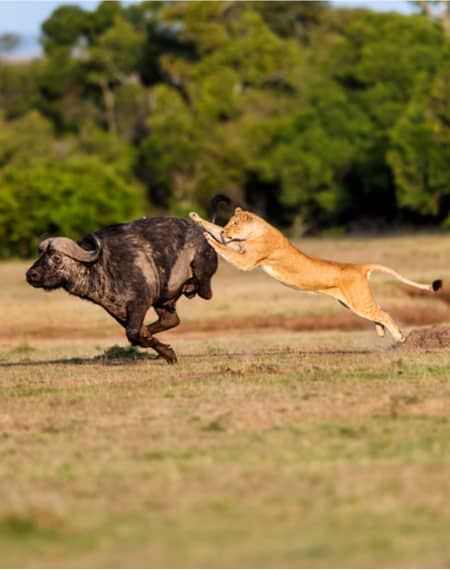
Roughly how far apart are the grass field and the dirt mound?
36 centimetres

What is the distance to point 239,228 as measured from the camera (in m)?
15.1

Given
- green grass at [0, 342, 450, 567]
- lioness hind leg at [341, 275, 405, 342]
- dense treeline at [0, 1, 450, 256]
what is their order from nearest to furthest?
green grass at [0, 342, 450, 567]
lioness hind leg at [341, 275, 405, 342]
dense treeline at [0, 1, 450, 256]

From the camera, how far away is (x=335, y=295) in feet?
50.4

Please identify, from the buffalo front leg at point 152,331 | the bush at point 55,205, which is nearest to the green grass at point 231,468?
the buffalo front leg at point 152,331

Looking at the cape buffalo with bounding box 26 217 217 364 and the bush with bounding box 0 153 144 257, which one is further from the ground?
the bush with bounding box 0 153 144 257

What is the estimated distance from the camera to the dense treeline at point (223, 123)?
50775 millimetres

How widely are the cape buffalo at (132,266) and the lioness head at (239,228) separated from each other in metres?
0.83

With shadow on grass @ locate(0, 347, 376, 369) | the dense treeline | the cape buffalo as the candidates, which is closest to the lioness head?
the cape buffalo

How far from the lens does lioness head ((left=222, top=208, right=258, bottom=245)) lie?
49.4 feet

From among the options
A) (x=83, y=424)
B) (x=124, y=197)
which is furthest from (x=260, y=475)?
(x=124, y=197)

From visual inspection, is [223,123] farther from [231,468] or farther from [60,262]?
[231,468]

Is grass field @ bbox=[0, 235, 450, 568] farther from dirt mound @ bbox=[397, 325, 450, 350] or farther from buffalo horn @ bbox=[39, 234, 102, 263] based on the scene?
buffalo horn @ bbox=[39, 234, 102, 263]

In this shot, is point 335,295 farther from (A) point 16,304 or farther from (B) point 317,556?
(A) point 16,304

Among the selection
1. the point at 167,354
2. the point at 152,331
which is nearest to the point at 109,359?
the point at 152,331
